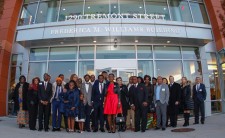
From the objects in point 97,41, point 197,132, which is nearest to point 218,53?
point 97,41

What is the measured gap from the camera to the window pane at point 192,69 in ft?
49.2

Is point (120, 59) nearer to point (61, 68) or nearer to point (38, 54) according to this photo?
point (61, 68)

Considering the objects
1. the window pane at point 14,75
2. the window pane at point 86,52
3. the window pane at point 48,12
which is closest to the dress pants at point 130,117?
the window pane at point 86,52

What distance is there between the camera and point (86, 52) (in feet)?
48.9

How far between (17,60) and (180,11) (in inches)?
386

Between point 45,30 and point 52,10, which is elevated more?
point 52,10

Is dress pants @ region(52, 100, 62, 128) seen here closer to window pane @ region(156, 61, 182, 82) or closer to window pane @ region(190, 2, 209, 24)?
window pane @ region(156, 61, 182, 82)

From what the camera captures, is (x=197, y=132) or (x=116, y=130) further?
(x=116, y=130)

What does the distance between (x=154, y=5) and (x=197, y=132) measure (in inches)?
353

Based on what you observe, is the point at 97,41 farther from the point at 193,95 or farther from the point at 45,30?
the point at 193,95

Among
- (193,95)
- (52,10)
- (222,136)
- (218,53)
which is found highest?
(52,10)

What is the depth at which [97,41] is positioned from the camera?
48.0 feet

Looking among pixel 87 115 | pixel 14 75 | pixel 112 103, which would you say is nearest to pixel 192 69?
pixel 112 103

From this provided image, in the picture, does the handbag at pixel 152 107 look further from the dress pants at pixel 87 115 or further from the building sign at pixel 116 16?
the building sign at pixel 116 16
